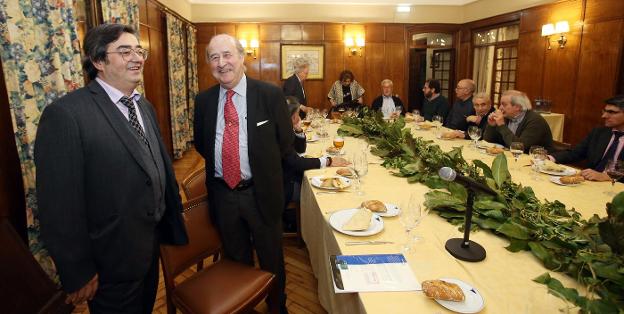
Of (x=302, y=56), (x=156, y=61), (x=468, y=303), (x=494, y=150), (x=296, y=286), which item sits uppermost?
(x=302, y=56)

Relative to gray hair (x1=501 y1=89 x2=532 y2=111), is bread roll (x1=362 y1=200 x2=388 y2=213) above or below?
below

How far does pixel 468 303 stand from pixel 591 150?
9.66 ft

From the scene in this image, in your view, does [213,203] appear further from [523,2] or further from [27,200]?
[523,2]

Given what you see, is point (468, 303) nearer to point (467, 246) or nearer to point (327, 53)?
point (467, 246)

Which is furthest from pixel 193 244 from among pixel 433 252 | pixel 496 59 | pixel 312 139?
pixel 496 59

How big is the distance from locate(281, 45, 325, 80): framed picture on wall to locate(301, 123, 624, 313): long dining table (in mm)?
6778

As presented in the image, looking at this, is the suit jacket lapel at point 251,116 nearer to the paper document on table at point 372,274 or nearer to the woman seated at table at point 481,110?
the paper document on table at point 372,274

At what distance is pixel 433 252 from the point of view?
58.6 inches

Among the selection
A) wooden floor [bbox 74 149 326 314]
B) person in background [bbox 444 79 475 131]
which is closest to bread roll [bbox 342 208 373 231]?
wooden floor [bbox 74 149 326 314]

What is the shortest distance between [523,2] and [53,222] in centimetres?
851

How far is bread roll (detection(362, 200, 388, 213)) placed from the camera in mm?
1869

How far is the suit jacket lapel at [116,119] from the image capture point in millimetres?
1483

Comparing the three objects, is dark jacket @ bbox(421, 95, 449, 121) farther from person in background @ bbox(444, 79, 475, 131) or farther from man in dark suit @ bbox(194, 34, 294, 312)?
man in dark suit @ bbox(194, 34, 294, 312)

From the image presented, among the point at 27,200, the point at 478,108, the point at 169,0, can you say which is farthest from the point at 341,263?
the point at 169,0
